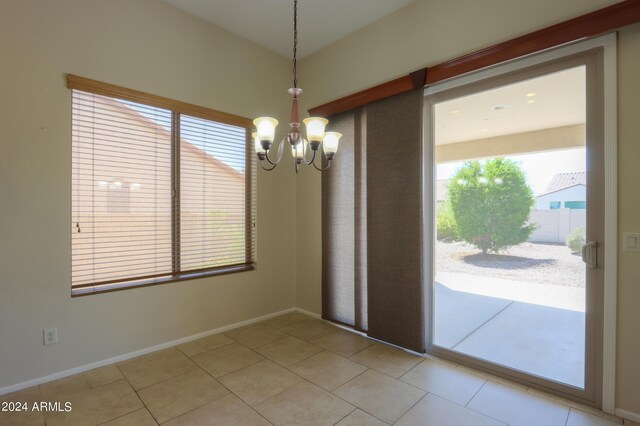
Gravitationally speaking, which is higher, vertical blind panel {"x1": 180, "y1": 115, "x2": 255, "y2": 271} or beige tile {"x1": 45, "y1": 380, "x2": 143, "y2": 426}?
vertical blind panel {"x1": 180, "y1": 115, "x2": 255, "y2": 271}

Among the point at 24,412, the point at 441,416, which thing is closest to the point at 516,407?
the point at 441,416

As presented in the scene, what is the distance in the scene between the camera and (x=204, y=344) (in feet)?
9.94

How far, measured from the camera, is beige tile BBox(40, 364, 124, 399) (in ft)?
7.33

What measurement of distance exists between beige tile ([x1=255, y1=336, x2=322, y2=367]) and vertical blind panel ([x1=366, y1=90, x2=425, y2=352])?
2.24 feet

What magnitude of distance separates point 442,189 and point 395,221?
513mm

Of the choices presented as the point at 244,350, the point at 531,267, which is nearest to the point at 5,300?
the point at 244,350

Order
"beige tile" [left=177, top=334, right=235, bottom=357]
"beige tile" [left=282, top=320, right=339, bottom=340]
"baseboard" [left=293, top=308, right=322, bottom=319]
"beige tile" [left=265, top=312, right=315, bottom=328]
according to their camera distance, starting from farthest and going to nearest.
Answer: "baseboard" [left=293, top=308, right=322, bottom=319] < "beige tile" [left=265, top=312, right=315, bottom=328] < "beige tile" [left=282, top=320, right=339, bottom=340] < "beige tile" [left=177, top=334, right=235, bottom=357]

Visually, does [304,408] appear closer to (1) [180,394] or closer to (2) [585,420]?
(1) [180,394]

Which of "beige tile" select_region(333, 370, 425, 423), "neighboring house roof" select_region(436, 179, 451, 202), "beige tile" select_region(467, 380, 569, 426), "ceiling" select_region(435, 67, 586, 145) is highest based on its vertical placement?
"ceiling" select_region(435, 67, 586, 145)

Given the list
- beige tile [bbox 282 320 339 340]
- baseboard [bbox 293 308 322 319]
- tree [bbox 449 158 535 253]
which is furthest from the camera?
baseboard [bbox 293 308 322 319]

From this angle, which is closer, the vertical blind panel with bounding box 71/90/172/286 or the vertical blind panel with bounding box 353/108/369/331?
the vertical blind panel with bounding box 71/90/172/286

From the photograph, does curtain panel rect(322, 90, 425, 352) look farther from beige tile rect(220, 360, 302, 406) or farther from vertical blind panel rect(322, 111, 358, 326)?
beige tile rect(220, 360, 302, 406)

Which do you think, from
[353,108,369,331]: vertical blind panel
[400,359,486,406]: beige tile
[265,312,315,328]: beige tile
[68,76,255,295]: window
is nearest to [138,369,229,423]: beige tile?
[68,76,255,295]: window

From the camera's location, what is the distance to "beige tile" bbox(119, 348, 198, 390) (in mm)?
2388
